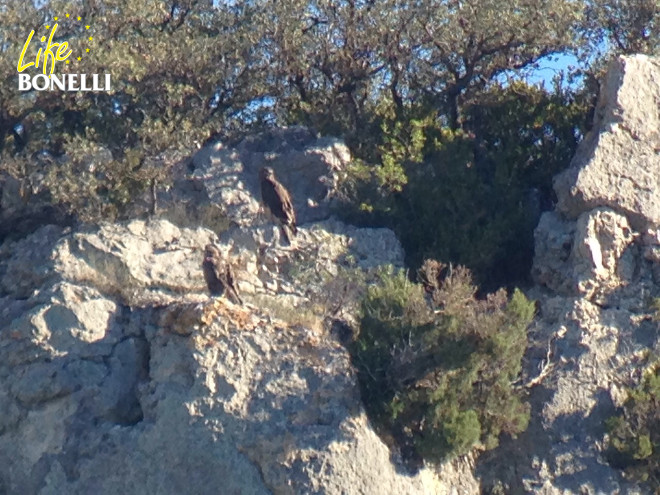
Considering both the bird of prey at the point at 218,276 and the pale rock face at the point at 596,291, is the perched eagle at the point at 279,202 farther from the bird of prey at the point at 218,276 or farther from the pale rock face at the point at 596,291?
the pale rock face at the point at 596,291

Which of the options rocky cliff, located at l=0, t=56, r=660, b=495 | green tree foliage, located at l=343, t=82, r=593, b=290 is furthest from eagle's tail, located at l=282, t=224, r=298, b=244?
green tree foliage, located at l=343, t=82, r=593, b=290

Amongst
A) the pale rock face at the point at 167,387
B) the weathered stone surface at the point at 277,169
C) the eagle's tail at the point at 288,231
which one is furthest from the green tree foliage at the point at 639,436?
the weathered stone surface at the point at 277,169

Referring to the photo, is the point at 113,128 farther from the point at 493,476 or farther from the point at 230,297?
the point at 493,476

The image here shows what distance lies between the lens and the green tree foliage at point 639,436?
15.9 meters

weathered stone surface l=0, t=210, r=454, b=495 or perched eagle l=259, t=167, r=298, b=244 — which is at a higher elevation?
perched eagle l=259, t=167, r=298, b=244

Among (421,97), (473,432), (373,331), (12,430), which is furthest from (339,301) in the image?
(421,97)

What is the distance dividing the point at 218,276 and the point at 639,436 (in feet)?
17.7

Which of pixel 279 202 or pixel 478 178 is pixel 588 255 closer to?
pixel 478 178

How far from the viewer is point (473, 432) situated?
50.2 feet

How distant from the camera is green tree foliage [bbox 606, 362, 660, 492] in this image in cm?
1595

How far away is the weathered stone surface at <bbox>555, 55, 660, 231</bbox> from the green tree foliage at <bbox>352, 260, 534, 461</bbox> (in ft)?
9.54

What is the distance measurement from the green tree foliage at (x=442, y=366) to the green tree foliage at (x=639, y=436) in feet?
3.77

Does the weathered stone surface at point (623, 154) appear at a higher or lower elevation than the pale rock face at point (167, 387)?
higher

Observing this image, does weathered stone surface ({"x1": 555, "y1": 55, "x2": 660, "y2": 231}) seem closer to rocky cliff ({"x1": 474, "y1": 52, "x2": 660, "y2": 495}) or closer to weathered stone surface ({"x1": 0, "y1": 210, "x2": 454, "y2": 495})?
rocky cliff ({"x1": 474, "y1": 52, "x2": 660, "y2": 495})
